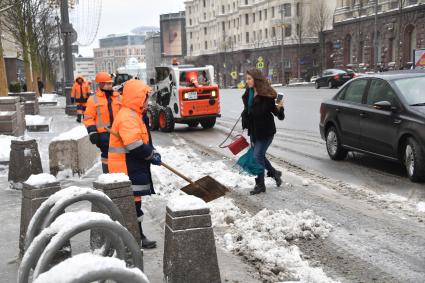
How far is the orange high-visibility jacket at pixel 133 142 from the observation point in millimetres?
5355

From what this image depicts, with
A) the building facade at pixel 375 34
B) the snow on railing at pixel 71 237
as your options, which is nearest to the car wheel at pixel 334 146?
the snow on railing at pixel 71 237

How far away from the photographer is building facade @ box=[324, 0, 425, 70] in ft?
154

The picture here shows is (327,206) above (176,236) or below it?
below

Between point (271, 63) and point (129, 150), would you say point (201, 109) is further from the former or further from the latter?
point (271, 63)

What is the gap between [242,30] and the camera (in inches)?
3844

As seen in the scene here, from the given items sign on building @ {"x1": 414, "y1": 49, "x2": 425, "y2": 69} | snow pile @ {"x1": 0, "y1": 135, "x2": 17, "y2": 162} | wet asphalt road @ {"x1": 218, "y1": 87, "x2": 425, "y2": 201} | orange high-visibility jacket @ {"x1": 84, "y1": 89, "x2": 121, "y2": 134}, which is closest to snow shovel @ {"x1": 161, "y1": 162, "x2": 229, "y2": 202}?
orange high-visibility jacket @ {"x1": 84, "y1": 89, "x2": 121, "y2": 134}

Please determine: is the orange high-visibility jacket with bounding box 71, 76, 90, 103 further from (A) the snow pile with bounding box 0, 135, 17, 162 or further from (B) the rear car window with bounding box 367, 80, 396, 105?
(B) the rear car window with bounding box 367, 80, 396, 105

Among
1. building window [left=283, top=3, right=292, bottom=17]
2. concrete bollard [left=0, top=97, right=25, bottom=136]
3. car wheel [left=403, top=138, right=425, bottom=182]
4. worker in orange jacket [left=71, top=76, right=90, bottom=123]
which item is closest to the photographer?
car wheel [left=403, top=138, right=425, bottom=182]

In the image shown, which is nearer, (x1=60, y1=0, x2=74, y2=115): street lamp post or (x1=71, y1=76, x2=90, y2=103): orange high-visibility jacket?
(x1=71, y1=76, x2=90, y2=103): orange high-visibility jacket

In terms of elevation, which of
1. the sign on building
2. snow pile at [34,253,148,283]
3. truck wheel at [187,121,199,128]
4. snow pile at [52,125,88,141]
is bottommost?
truck wheel at [187,121,199,128]

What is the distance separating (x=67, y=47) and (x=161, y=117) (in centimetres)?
833

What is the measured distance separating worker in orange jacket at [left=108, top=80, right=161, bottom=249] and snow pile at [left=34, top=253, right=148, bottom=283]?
303cm

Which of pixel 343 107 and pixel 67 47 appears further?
pixel 67 47

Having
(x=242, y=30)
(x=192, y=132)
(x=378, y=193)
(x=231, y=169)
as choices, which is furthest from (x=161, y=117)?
(x=242, y=30)
